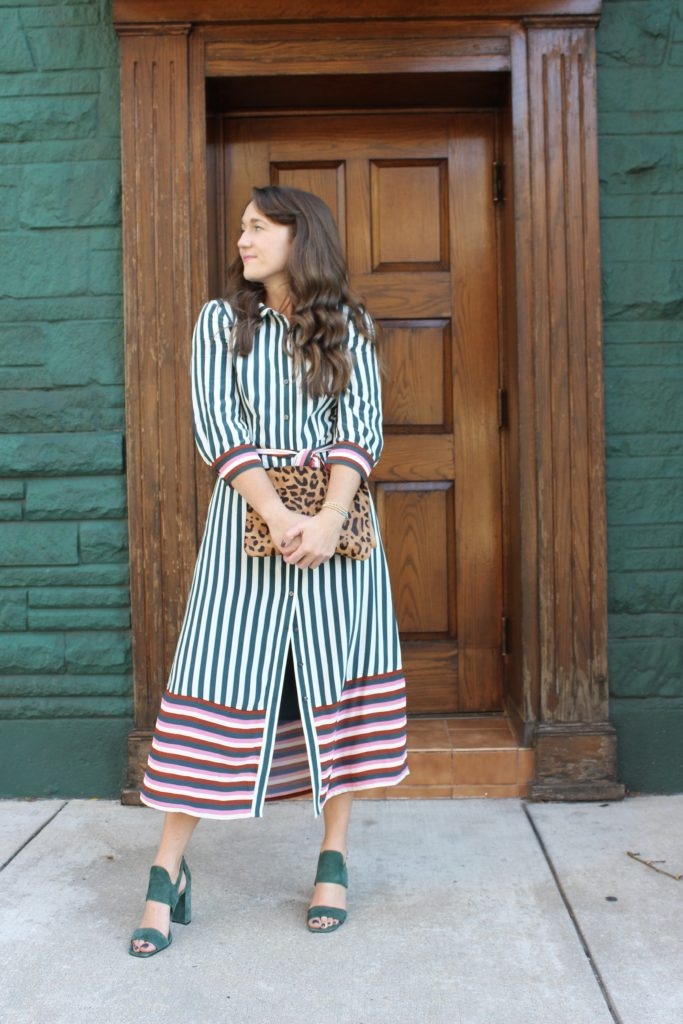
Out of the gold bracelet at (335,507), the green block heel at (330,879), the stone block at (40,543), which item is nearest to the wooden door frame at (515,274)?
the stone block at (40,543)

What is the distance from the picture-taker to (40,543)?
3732 millimetres

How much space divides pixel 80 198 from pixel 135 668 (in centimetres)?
160

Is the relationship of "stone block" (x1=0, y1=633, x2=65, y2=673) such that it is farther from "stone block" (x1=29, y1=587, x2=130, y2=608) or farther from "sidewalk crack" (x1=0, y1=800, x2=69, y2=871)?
"sidewalk crack" (x1=0, y1=800, x2=69, y2=871)

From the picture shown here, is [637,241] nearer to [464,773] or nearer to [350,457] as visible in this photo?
[350,457]

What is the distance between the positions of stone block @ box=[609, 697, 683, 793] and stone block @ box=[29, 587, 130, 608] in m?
1.73

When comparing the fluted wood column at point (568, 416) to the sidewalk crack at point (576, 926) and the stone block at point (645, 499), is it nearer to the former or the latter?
the stone block at point (645, 499)

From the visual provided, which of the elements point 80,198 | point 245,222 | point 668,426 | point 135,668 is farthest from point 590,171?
point 135,668

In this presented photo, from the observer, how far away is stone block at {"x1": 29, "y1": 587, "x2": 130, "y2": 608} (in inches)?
147

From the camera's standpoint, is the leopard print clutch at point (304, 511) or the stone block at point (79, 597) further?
the stone block at point (79, 597)

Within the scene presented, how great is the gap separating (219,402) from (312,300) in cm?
34

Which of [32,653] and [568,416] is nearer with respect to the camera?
[568,416]

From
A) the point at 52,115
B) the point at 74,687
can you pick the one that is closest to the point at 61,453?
the point at 74,687

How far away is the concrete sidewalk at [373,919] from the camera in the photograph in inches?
90.8

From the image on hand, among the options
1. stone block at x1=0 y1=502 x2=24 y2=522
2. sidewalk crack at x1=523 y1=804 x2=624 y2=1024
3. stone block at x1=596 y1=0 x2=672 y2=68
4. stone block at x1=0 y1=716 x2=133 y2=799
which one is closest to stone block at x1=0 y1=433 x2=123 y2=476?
stone block at x1=0 y1=502 x2=24 y2=522
